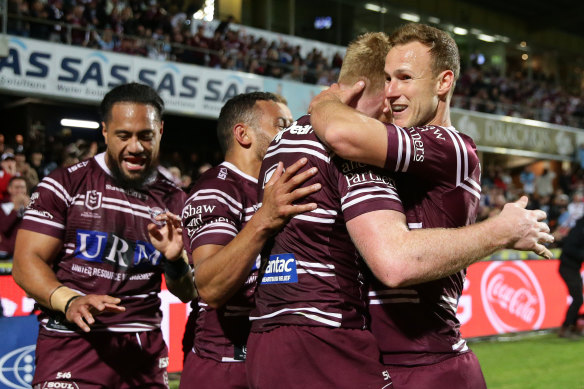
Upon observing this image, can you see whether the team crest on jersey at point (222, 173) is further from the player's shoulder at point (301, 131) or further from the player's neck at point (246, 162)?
the player's shoulder at point (301, 131)

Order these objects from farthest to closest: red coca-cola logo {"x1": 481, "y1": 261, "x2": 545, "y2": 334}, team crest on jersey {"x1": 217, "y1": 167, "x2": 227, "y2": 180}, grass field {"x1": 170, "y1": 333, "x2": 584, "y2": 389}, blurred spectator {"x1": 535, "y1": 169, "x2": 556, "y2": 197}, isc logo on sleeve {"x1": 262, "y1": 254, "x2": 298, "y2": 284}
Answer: blurred spectator {"x1": 535, "y1": 169, "x2": 556, "y2": 197} < red coca-cola logo {"x1": 481, "y1": 261, "x2": 545, "y2": 334} < grass field {"x1": 170, "y1": 333, "x2": 584, "y2": 389} < team crest on jersey {"x1": 217, "y1": 167, "x2": 227, "y2": 180} < isc logo on sleeve {"x1": 262, "y1": 254, "x2": 298, "y2": 284}

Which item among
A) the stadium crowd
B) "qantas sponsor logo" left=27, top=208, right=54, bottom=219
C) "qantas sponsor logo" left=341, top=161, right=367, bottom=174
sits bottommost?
"qantas sponsor logo" left=27, top=208, right=54, bottom=219

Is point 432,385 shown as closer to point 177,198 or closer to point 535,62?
point 177,198

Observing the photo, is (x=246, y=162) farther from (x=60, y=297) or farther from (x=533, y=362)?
(x=533, y=362)

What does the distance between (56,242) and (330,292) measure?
70.4 inches

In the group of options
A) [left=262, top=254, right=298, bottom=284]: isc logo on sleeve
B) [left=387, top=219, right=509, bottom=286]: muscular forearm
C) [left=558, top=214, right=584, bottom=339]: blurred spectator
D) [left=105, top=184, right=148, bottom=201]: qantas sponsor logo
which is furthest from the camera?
[left=558, top=214, right=584, bottom=339]: blurred spectator

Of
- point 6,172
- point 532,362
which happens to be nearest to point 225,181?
point 532,362

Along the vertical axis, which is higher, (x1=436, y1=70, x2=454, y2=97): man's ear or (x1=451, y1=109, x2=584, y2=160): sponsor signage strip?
(x1=436, y1=70, x2=454, y2=97): man's ear

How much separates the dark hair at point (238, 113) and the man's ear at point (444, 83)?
3.68 ft

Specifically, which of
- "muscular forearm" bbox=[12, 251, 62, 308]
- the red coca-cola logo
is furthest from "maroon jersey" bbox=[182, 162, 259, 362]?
the red coca-cola logo

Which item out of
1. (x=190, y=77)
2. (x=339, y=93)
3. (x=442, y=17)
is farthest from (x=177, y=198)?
(x=442, y=17)

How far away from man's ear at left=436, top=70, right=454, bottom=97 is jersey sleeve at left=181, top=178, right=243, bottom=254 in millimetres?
998

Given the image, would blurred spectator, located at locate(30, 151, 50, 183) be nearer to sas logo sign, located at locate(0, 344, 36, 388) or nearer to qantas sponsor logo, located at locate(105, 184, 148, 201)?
sas logo sign, located at locate(0, 344, 36, 388)

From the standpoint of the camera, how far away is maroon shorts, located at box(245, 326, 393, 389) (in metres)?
2.04
